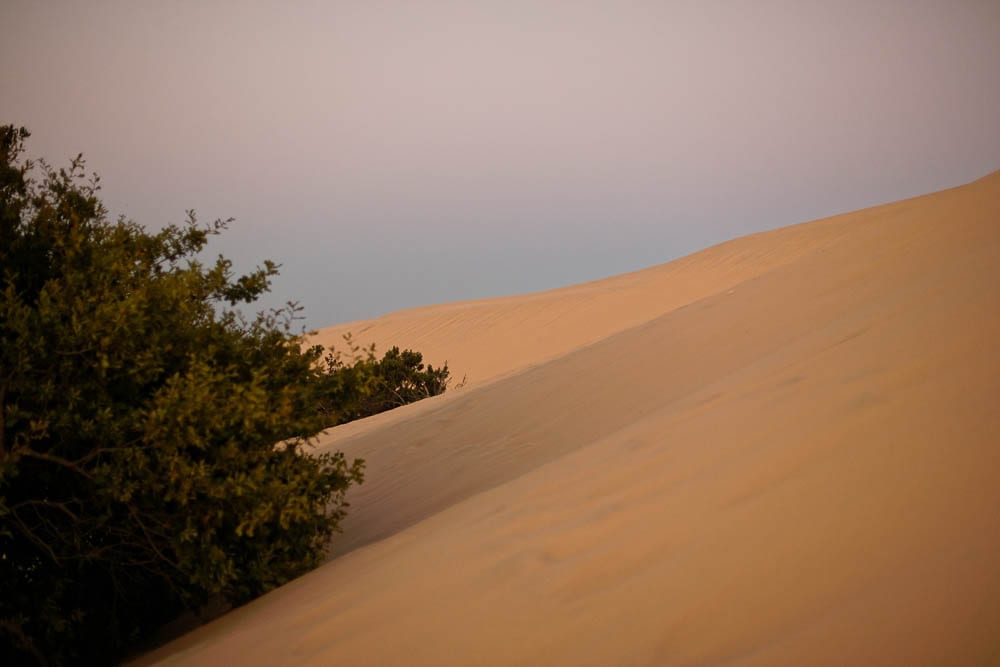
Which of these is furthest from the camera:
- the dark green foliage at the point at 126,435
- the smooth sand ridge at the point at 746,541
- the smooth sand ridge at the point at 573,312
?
the smooth sand ridge at the point at 573,312

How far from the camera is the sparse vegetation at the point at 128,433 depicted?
4.89 metres

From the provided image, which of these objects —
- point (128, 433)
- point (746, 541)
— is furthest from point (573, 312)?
point (746, 541)

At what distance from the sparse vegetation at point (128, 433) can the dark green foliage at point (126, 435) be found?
0.01 metres

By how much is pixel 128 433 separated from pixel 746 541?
387cm

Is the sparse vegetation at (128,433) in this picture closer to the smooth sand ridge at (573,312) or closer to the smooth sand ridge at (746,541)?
the smooth sand ridge at (746,541)

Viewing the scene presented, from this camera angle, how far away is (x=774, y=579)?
104 inches

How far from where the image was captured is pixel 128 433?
205 inches

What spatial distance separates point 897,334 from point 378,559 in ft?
10.00

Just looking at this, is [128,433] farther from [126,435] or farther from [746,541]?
[746,541]

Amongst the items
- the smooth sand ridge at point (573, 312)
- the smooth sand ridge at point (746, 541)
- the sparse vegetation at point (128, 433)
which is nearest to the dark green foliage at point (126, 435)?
the sparse vegetation at point (128, 433)

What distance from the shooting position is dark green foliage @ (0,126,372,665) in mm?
4891

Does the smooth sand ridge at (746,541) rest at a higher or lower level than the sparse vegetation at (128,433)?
lower

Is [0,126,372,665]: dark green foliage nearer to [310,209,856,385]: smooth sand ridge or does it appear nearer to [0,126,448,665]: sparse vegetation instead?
[0,126,448,665]: sparse vegetation

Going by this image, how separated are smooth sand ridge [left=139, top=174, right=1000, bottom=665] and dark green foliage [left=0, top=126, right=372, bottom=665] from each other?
0.55 m
